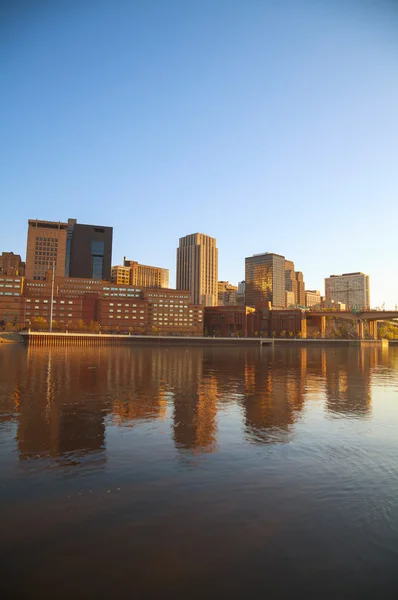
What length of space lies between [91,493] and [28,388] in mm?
22719

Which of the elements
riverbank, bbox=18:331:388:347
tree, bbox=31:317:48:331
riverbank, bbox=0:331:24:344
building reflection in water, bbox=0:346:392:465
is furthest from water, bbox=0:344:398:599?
tree, bbox=31:317:48:331

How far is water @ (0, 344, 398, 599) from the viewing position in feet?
24.3

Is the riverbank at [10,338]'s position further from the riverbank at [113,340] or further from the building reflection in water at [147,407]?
the building reflection in water at [147,407]

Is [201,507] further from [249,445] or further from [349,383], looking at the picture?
[349,383]

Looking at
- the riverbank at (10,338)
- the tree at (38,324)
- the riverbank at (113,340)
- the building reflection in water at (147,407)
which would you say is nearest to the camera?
the building reflection in water at (147,407)

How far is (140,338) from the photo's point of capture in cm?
16800

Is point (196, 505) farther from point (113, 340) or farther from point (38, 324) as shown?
point (38, 324)

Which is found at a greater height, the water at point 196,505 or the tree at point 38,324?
the tree at point 38,324

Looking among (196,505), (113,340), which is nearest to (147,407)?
(196,505)

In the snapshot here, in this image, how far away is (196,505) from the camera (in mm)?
10289

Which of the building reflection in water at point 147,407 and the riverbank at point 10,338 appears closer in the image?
the building reflection in water at point 147,407

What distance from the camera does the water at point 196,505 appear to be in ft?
24.3

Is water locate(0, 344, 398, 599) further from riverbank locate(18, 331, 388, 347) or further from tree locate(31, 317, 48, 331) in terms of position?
tree locate(31, 317, 48, 331)

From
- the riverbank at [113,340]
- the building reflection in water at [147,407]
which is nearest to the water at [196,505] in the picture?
the building reflection in water at [147,407]
